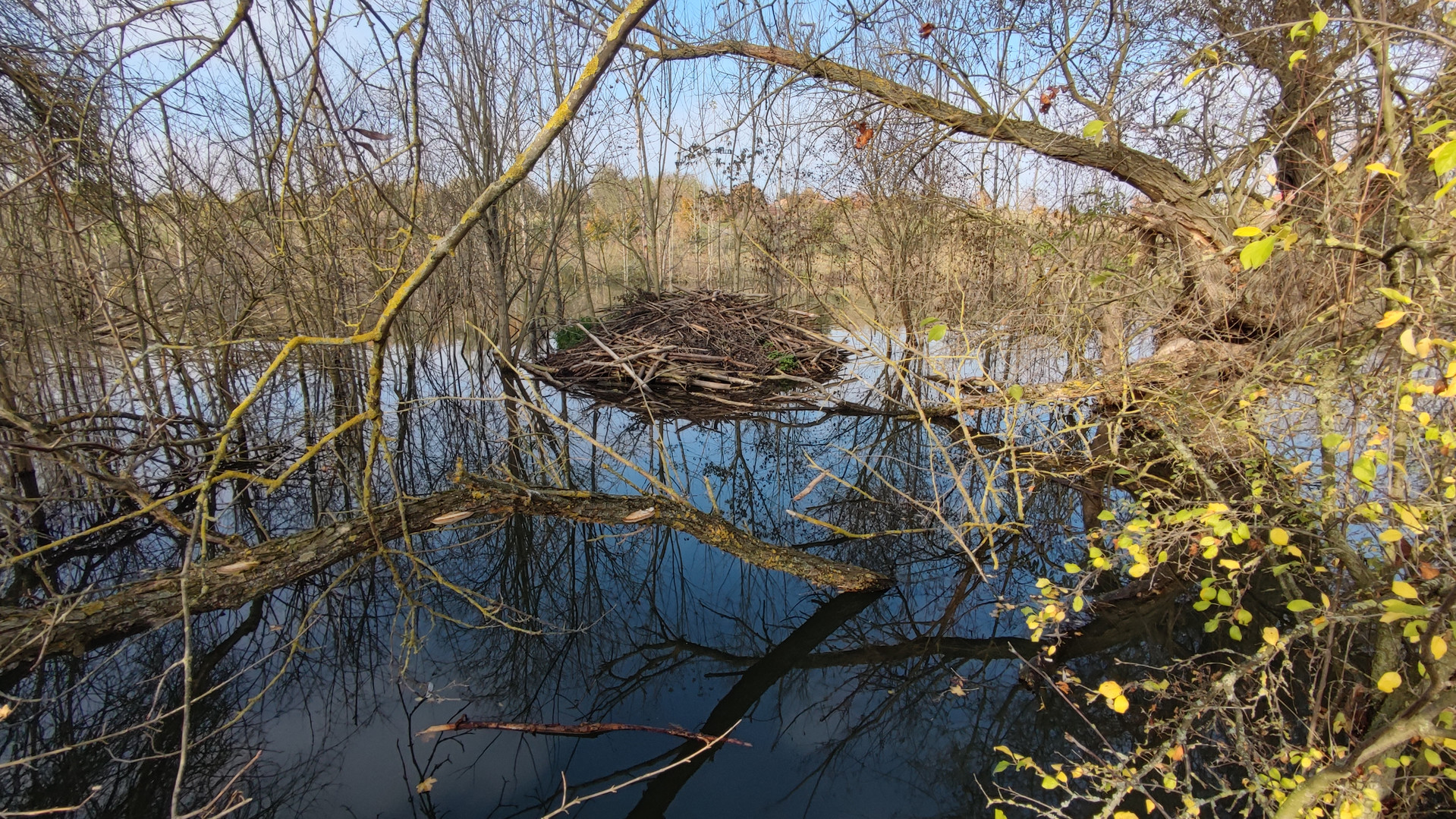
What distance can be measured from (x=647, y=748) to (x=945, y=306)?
29.4ft

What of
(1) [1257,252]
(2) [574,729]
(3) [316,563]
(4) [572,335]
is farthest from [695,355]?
(1) [1257,252]

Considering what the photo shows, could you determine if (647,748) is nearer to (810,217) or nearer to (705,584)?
(705,584)

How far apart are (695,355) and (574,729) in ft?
20.8

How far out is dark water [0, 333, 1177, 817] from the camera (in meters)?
2.44

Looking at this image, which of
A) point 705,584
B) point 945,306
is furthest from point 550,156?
point 705,584

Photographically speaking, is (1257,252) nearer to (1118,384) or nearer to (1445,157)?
(1445,157)

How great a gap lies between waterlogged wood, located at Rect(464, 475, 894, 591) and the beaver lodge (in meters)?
4.06

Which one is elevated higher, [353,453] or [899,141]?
[899,141]

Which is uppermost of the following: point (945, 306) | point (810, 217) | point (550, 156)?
point (550, 156)

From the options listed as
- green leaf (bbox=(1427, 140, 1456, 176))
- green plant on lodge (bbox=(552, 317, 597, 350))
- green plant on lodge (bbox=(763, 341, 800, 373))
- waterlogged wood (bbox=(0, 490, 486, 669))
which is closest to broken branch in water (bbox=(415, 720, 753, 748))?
waterlogged wood (bbox=(0, 490, 486, 669))

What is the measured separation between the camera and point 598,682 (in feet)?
9.87

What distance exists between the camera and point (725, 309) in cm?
991

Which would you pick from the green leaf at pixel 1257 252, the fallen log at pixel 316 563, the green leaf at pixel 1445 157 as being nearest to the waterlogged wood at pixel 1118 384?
the fallen log at pixel 316 563

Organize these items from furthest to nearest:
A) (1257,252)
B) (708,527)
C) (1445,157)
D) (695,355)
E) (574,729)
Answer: (695,355)
(708,527)
(574,729)
(1257,252)
(1445,157)
